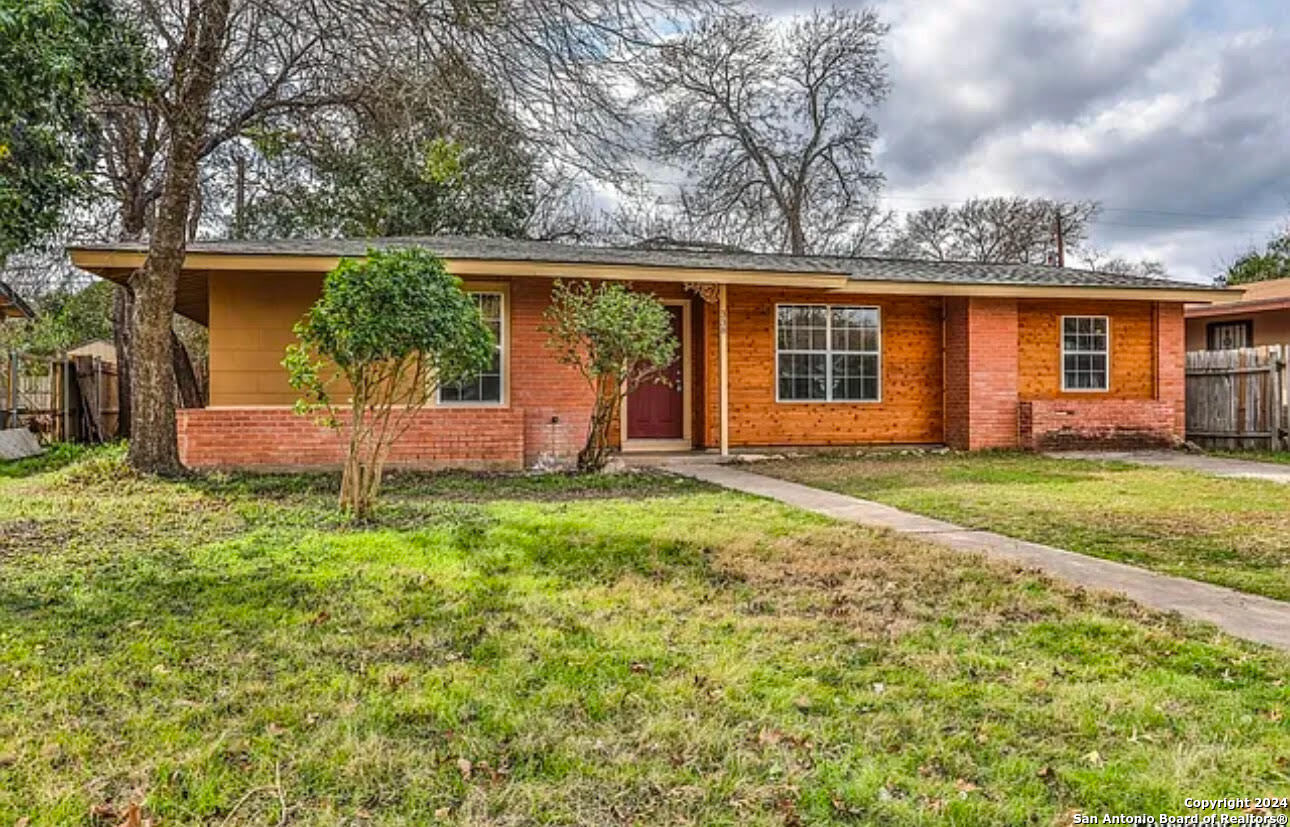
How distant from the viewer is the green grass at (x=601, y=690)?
240 cm

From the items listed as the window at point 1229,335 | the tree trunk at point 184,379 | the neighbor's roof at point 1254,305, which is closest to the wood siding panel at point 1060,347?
the neighbor's roof at point 1254,305

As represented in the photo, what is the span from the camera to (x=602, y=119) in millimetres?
8688

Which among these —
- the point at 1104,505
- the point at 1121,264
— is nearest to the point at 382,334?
the point at 1104,505

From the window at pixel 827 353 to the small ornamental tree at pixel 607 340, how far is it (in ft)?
11.0

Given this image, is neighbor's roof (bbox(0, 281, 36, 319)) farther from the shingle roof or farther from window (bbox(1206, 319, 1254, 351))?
window (bbox(1206, 319, 1254, 351))

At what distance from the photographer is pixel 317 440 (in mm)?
10375

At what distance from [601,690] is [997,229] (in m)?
33.1

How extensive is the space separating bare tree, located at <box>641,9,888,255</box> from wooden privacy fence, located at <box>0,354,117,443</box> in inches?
621

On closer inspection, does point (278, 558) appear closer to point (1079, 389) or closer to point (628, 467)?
point (628, 467)

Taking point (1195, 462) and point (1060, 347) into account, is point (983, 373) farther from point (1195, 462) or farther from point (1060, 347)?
point (1195, 462)

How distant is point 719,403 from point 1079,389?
616cm

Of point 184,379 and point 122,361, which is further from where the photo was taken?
point 122,361

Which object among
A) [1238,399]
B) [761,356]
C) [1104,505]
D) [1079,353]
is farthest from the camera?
[1238,399]

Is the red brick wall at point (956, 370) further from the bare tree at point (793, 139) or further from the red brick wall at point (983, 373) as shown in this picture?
the bare tree at point (793, 139)
